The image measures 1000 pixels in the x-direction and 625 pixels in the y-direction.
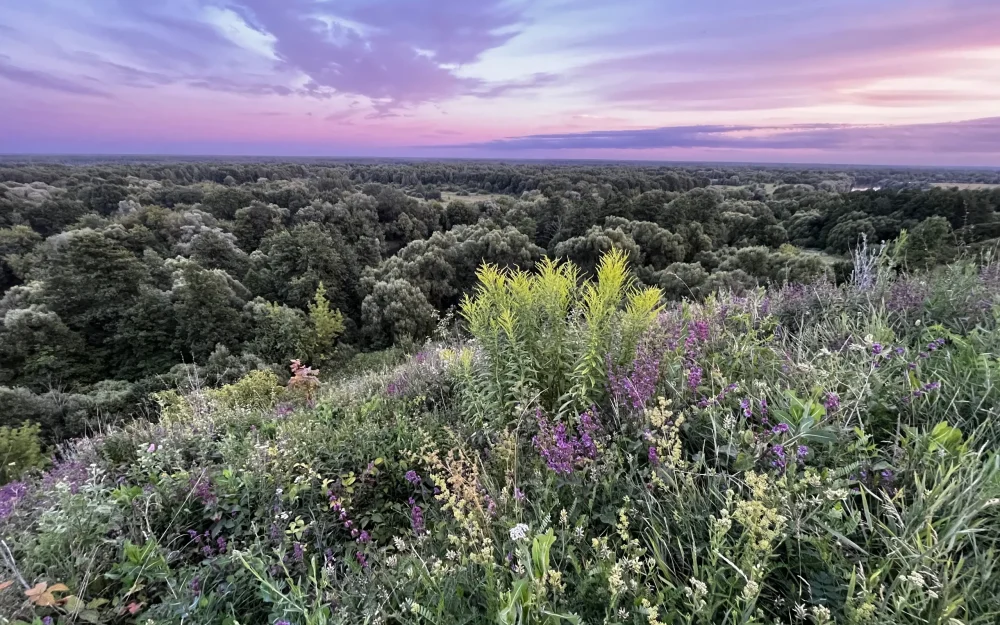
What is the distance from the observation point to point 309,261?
87.1 feet

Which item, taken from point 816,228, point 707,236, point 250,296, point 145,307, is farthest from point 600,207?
point 145,307

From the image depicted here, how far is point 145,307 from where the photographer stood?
70.6ft

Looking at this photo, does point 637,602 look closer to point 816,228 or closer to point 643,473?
point 643,473

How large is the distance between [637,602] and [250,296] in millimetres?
28205

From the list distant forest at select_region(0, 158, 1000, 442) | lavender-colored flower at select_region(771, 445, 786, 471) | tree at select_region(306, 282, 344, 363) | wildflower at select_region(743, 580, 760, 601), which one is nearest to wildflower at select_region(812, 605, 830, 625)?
wildflower at select_region(743, 580, 760, 601)

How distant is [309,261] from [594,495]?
2769 centimetres

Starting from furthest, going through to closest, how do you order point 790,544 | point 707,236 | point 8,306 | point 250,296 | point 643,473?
point 707,236 < point 250,296 < point 8,306 < point 643,473 < point 790,544

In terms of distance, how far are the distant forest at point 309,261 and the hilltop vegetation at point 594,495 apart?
927 centimetres

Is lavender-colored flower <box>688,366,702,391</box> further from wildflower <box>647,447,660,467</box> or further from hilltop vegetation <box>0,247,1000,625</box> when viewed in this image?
wildflower <box>647,447,660,467</box>

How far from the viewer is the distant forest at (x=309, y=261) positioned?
736 inches

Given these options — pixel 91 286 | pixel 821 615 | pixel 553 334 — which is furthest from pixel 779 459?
pixel 91 286

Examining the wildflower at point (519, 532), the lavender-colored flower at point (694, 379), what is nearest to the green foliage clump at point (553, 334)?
the lavender-colored flower at point (694, 379)

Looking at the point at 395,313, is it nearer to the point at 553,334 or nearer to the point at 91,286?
the point at 91,286

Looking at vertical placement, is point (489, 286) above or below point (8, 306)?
above
